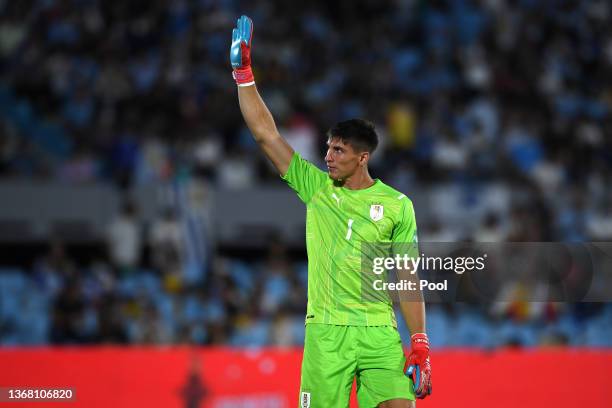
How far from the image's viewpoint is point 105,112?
15.1 meters

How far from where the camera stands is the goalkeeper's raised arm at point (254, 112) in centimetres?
615

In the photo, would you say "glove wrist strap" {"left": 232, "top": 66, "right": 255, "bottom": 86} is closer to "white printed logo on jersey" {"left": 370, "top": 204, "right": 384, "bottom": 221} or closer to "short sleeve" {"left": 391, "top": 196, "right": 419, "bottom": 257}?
"white printed logo on jersey" {"left": 370, "top": 204, "right": 384, "bottom": 221}

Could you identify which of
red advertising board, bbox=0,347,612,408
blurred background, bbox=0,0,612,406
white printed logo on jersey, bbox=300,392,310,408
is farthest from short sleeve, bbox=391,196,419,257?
blurred background, bbox=0,0,612,406

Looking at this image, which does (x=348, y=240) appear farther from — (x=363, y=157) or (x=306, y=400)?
(x=306, y=400)

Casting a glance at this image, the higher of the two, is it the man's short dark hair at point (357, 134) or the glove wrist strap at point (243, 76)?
the glove wrist strap at point (243, 76)

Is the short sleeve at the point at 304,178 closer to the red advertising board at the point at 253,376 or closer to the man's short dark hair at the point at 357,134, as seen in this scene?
the man's short dark hair at the point at 357,134

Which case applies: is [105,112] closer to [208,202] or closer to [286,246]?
[208,202]

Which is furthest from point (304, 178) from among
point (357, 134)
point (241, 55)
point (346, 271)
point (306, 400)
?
point (306, 400)

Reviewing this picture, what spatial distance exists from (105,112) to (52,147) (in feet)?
3.06

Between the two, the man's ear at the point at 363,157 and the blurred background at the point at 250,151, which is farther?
the blurred background at the point at 250,151

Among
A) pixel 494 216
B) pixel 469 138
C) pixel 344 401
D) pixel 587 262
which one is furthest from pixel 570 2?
pixel 344 401

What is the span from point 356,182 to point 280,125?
29.4 ft

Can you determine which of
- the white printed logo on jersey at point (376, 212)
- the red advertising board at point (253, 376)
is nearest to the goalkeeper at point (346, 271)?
the white printed logo on jersey at point (376, 212)

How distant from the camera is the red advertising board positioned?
9773 millimetres
